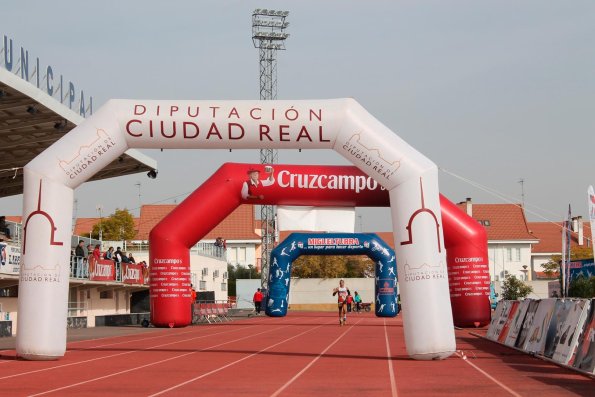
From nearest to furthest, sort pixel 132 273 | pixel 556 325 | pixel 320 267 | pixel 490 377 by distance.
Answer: pixel 490 377, pixel 556 325, pixel 132 273, pixel 320 267

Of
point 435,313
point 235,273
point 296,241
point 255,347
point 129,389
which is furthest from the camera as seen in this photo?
point 235,273

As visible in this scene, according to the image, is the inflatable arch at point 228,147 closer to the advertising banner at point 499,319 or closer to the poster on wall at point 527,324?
the poster on wall at point 527,324

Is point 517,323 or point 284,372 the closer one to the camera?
point 284,372

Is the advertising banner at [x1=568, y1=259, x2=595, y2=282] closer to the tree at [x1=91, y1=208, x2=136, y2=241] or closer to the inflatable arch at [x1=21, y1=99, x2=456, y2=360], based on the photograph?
the inflatable arch at [x1=21, y1=99, x2=456, y2=360]

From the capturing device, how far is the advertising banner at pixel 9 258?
26.1 metres

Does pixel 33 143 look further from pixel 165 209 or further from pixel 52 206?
pixel 165 209

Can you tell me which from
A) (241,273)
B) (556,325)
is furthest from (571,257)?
(556,325)

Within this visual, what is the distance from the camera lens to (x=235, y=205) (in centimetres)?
2973

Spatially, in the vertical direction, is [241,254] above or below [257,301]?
above

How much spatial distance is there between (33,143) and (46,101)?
5311mm

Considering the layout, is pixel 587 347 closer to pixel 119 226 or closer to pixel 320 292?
pixel 320 292

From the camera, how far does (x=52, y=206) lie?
16.6 metres

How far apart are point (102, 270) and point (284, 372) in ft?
72.6

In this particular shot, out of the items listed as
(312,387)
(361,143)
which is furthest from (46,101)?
(312,387)
